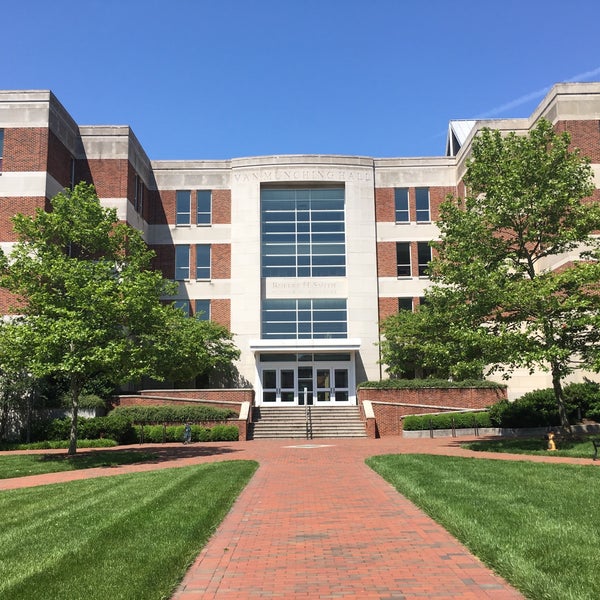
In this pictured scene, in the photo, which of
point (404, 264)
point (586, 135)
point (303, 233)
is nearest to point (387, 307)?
point (404, 264)

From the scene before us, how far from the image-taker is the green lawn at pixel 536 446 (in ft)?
53.5

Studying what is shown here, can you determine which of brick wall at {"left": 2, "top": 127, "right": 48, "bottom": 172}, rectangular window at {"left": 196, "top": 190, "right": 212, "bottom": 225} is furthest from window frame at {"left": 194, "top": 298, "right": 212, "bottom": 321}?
brick wall at {"left": 2, "top": 127, "right": 48, "bottom": 172}

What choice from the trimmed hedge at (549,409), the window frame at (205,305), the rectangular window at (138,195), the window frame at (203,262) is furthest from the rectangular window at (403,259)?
the rectangular window at (138,195)

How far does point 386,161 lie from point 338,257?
7083 mm

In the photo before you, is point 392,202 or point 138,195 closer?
point 138,195

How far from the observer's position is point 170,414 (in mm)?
25750

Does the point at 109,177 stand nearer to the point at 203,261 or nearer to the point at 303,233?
the point at 203,261

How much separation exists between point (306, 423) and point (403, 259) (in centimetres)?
1392

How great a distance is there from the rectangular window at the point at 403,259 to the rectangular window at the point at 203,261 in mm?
11851

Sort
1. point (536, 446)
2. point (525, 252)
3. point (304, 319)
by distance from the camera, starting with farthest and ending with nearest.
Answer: point (304, 319) → point (525, 252) → point (536, 446)

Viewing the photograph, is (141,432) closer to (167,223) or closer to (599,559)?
(167,223)

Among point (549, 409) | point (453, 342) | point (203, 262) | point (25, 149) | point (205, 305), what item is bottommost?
point (549, 409)

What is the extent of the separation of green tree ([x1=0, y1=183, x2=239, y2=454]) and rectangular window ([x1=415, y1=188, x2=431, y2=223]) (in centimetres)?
2126

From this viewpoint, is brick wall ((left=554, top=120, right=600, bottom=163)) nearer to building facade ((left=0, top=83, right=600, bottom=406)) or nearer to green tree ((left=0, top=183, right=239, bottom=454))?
building facade ((left=0, top=83, right=600, bottom=406))
